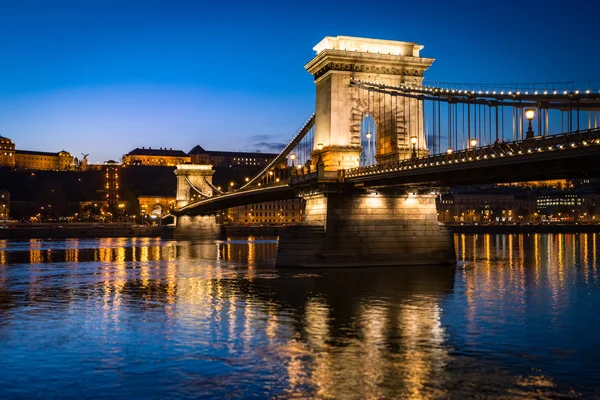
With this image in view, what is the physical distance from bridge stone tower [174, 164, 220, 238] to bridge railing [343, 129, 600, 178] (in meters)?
70.4

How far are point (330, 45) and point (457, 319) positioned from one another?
27060mm

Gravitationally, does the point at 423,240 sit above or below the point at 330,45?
below

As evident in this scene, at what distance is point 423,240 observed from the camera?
44.7m

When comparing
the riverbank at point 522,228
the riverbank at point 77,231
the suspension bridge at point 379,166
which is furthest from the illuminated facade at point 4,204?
the suspension bridge at point 379,166

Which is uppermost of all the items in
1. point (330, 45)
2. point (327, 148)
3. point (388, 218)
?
point (330, 45)

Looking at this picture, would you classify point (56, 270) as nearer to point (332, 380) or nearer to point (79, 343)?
point (79, 343)

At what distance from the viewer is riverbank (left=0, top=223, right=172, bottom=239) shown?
119 m

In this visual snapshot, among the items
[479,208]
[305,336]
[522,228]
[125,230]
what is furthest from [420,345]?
[479,208]

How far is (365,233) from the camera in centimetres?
4344

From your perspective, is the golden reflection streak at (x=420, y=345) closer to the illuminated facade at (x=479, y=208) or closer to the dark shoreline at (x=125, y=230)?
the dark shoreline at (x=125, y=230)

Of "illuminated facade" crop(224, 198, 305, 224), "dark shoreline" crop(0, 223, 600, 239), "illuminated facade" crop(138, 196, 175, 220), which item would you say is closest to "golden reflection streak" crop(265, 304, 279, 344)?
"dark shoreline" crop(0, 223, 600, 239)

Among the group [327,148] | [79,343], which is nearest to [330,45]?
[327,148]

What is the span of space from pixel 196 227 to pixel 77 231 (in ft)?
101

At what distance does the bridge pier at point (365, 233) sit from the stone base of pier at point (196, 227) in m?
65.5
